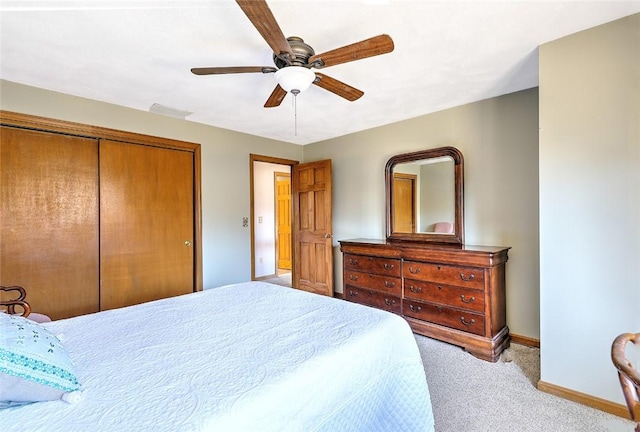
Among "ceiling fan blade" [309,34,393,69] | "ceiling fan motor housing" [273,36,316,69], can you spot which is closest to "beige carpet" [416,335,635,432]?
"ceiling fan blade" [309,34,393,69]

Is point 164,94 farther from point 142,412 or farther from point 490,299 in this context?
point 490,299

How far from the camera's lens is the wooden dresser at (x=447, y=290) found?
2.59 meters

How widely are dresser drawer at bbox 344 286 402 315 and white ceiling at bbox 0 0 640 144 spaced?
2.08 m

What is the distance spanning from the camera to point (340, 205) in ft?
14.7

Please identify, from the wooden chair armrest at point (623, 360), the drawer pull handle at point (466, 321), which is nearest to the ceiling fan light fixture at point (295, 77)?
the wooden chair armrest at point (623, 360)

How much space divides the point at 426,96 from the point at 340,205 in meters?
1.98

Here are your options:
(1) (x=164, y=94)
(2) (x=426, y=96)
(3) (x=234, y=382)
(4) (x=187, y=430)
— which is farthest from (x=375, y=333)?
(1) (x=164, y=94)

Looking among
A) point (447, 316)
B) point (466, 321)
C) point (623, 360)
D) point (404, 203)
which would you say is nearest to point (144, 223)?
point (404, 203)

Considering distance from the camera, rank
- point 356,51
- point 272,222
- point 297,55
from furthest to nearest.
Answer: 1. point 272,222
2. point 297,55
3. point 356,51

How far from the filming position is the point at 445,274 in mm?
→ 2791

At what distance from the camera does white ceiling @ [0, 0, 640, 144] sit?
1684 mm

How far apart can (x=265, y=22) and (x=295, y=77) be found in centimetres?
43

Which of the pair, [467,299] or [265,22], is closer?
[265,22]

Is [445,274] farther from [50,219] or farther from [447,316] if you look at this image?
[50,219]
